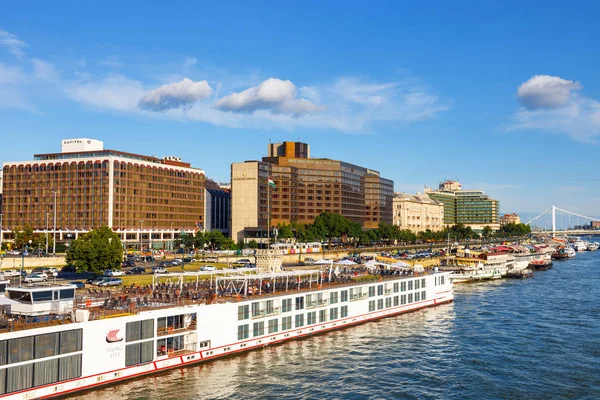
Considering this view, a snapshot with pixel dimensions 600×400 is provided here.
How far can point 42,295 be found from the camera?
4309 cm

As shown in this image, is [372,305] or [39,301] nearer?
[39,301]

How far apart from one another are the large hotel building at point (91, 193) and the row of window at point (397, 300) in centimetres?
11092

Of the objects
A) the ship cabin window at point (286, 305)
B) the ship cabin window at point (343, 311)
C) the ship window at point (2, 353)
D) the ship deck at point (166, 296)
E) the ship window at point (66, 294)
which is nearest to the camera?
the ship window at point (2, 353)

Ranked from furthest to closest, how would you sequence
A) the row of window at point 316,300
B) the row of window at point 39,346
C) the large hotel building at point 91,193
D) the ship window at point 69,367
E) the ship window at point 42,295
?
1. the large hotel building at point 91,193
2. the row of window at point 316,300
3. the ship window at point 42,295
4. the ship window at point 69,367
5. the row of window at point 39,346

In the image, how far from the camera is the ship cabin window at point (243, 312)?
168 ft

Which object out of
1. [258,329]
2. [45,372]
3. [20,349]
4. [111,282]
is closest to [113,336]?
[45,372]

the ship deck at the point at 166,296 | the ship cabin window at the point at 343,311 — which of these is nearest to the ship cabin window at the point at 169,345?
the ship deck at the point at 166,296

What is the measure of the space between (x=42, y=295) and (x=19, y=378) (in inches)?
332

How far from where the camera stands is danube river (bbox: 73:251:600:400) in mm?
41594

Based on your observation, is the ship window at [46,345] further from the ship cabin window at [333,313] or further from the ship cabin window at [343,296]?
the ship cabin window at [343,296]

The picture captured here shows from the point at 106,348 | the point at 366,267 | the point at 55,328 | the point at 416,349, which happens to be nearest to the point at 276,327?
the point at 416,349

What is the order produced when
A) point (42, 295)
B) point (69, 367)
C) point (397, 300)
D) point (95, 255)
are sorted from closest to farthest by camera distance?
1. point (69, 367)
2. point (42, 295)
3. point (397, 300)
4. point (95, 255)

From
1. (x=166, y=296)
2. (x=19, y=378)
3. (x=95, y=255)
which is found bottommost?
(x=19, y=378)

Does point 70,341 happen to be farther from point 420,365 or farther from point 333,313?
point 333,313
